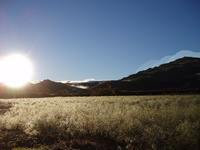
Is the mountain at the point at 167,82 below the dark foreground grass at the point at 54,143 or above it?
above

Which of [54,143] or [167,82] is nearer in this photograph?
[54,143]

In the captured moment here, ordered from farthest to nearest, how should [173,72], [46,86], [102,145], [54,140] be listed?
[173,72] → [46,86] → [54,140] → [102,145]

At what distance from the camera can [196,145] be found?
4.43 m

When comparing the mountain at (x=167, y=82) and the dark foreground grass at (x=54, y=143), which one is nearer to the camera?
the dark foreground grass at (x=54, y=143)

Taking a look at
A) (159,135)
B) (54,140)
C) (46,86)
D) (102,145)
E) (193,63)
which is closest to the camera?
(159,135)

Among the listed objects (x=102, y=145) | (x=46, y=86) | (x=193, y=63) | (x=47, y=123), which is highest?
(x=193, y=63)

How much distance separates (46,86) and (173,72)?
128 m

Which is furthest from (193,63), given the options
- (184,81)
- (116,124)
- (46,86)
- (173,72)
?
(116,124)

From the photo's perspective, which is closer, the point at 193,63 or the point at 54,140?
the point at 54,140

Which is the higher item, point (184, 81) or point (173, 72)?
point (173, 72)

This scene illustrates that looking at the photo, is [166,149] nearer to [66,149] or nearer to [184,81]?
[66,149]

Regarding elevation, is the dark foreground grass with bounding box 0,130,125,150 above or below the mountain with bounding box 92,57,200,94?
below

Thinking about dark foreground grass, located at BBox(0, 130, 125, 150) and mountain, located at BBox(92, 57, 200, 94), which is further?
mountain, located at BBox(92, 57, 200, 94)

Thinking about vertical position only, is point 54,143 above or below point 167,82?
below
